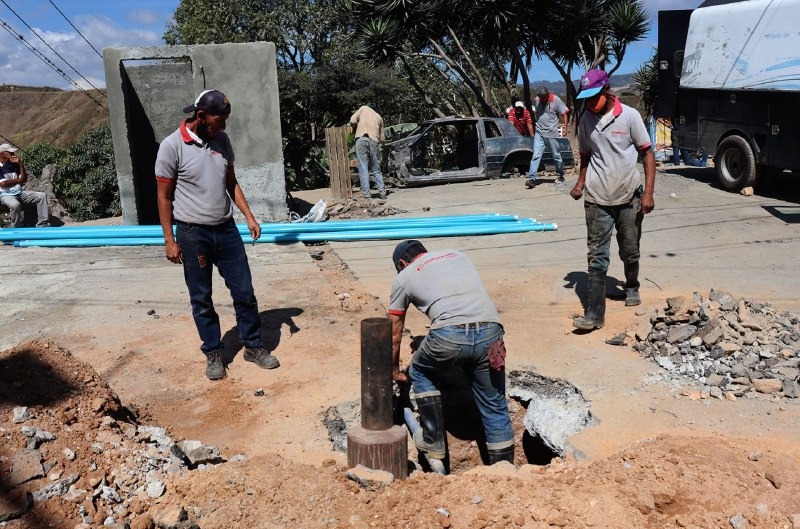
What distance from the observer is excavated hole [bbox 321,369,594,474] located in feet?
14.2

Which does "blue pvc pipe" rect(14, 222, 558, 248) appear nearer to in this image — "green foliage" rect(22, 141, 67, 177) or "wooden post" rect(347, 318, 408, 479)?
"wooden post" rect(347, 318, 408, 479)

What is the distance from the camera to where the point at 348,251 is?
9172 mm

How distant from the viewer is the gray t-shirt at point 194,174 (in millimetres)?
4875

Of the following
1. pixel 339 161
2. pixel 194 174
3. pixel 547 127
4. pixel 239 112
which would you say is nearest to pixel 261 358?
pixel 194 174

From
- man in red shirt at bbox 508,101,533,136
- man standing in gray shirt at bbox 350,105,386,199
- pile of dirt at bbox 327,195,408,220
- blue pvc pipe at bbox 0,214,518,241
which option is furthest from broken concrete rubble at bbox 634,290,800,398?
man in red shirt at bbox 508,101,533,136

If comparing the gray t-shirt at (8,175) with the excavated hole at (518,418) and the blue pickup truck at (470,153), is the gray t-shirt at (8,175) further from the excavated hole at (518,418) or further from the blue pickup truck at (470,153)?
the excavated hole at (518,418)

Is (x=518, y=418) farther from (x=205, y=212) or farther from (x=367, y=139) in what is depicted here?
(x=367, y=139)

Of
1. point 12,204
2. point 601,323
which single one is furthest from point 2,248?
point 601,323

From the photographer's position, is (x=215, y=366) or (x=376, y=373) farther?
(x=215, y=366)

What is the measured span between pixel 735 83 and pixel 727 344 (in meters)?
8.09

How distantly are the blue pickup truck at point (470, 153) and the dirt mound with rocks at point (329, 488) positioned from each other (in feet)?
35.9

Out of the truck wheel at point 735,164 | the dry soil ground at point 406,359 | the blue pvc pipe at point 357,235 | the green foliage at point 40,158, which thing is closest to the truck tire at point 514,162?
the truck wheel at point 735,164

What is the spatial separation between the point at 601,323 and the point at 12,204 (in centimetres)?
931

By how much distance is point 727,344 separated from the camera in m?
4.96
